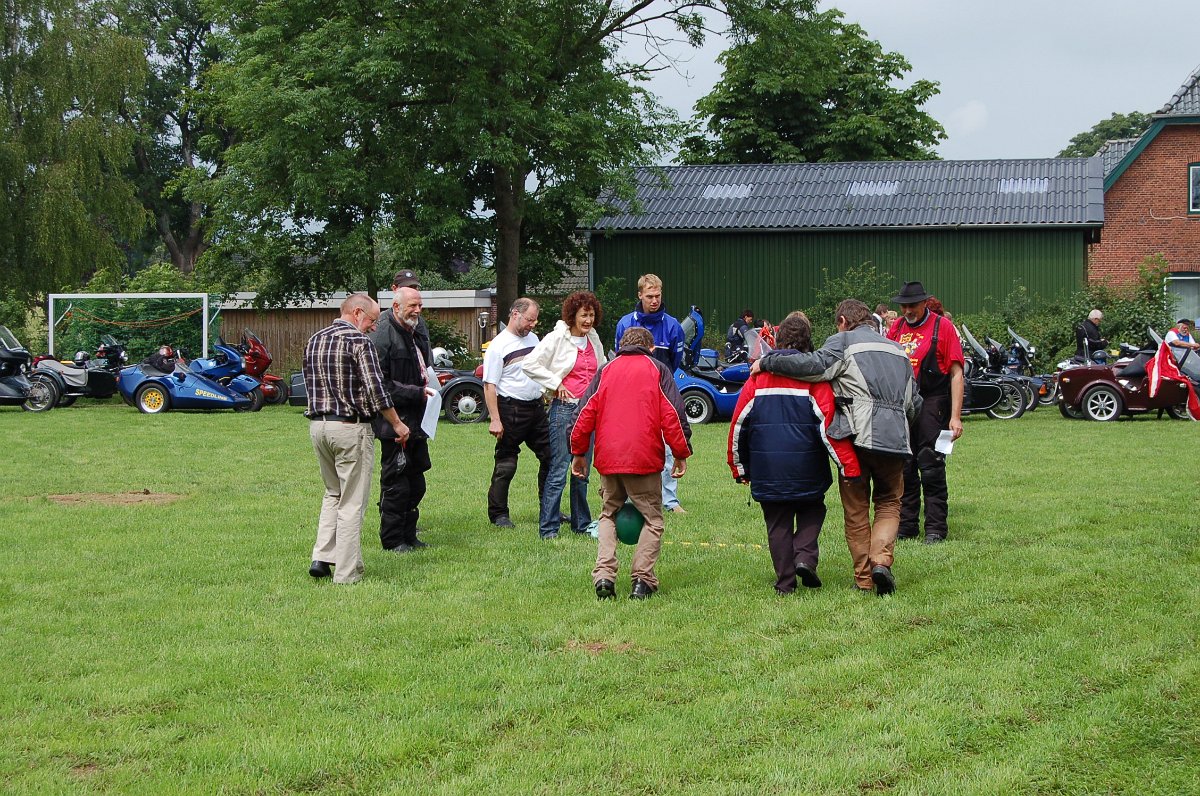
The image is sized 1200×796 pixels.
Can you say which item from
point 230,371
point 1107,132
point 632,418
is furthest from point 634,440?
point 1107,132

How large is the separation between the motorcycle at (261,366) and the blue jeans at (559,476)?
53.5 ft

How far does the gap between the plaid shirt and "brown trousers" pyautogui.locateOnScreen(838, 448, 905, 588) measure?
2724 millimetres

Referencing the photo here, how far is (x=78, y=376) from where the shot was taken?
23719 mm

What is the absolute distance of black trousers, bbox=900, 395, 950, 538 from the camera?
28.7 feet

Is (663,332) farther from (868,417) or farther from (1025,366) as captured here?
(1025,366)

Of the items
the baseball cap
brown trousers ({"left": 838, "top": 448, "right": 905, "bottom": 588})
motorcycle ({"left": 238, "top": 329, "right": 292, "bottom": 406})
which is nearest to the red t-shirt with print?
brown trousers ({"left": 838, "top": 448, "right": 905, "bottom": 588})

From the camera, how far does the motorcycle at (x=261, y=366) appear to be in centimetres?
2498

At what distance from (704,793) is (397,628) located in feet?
8.51

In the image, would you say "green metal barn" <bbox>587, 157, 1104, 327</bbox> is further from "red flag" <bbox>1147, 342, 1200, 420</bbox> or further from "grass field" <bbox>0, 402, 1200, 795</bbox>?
"grass field" <bbox>0, 402, 1200, 795</bbox>

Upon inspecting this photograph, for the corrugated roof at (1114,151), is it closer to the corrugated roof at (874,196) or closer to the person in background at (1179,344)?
the corrugated roof at (874,196)

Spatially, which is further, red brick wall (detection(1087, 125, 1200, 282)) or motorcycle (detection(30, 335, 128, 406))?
red brick wall (detection(1087, 125, 1200, 282))

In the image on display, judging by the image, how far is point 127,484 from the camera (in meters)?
12.4

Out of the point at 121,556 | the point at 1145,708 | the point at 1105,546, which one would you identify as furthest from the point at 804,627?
the point at 121,556

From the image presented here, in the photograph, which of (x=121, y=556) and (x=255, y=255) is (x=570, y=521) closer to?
(x=121, y=556)
